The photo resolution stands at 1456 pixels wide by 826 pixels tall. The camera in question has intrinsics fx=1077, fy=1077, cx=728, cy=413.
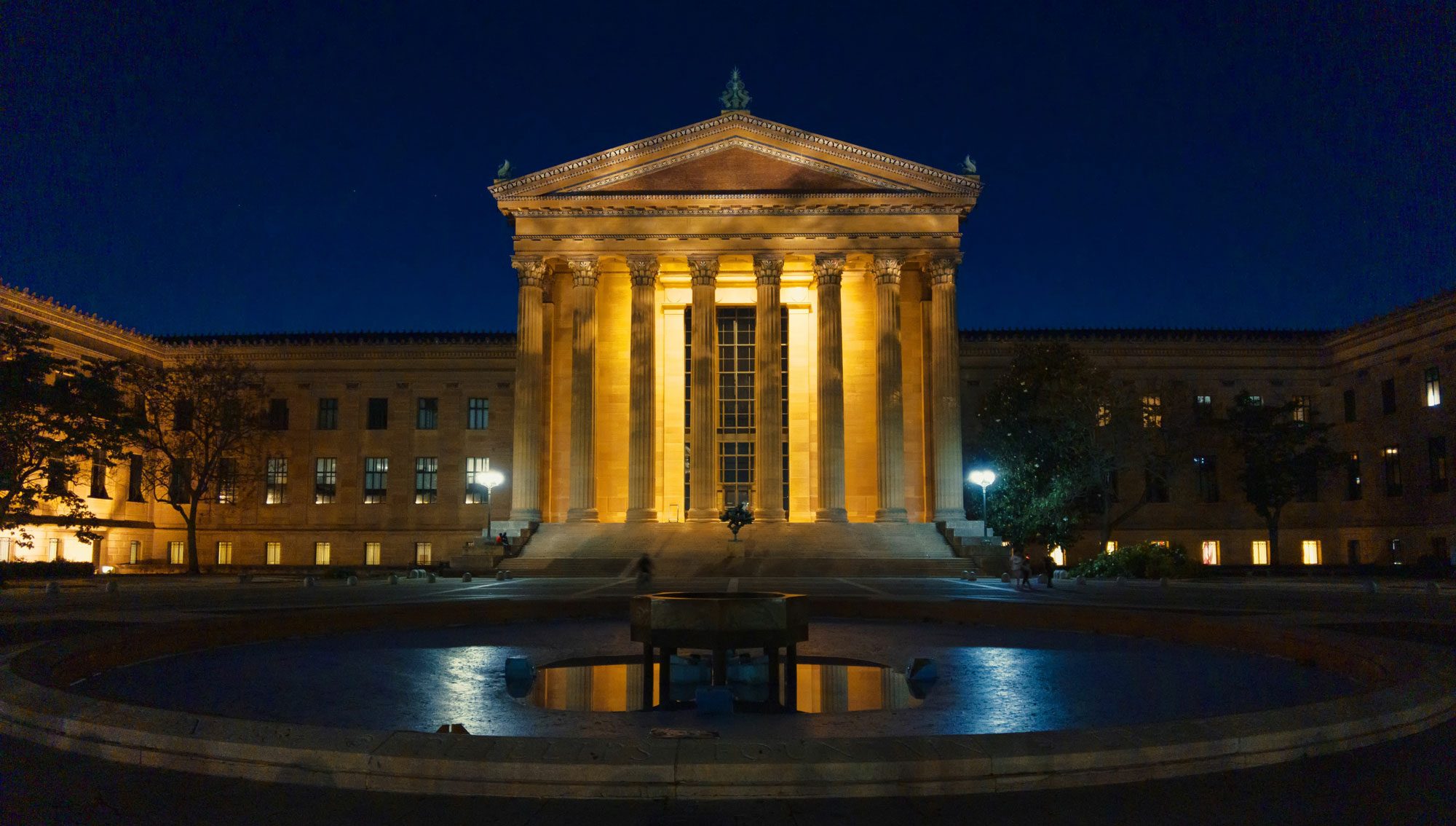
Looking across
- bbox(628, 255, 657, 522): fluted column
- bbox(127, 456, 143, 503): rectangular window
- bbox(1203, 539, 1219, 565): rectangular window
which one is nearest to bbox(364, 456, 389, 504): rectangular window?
bbox(127, 456, 143, 503): rectangular window

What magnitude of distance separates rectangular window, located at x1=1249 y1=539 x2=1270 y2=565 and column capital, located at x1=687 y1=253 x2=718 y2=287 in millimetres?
35228

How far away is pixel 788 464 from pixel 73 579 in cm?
3183

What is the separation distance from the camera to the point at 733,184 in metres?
50.0

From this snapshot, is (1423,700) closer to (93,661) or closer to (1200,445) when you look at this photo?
(93,661)

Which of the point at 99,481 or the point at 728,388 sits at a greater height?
the point at 728,388

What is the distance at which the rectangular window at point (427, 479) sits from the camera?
62.9 meters

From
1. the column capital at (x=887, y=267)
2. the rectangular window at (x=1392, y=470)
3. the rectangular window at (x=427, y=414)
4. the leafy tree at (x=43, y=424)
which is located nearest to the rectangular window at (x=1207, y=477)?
the rectangular window at (x=1392, y=470)

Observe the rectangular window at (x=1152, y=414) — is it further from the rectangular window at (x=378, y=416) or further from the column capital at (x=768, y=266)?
the rectangular window at (x=378, y=416)

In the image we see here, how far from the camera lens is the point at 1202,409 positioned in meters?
60.8

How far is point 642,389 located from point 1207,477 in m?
33.7

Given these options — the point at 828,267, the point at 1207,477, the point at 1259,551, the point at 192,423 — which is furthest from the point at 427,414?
the point at 1259,551

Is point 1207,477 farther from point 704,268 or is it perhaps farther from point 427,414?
point 427,414

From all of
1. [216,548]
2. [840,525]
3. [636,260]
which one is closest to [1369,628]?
[840,525]

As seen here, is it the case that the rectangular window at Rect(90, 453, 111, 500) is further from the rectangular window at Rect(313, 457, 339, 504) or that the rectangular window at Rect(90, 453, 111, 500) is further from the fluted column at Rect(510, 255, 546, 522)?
the fluted column at Rect(510, 255, 546, 522)
